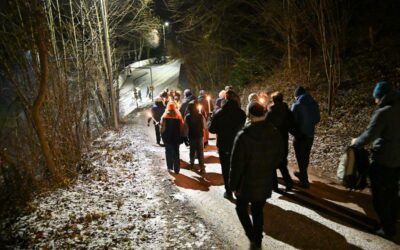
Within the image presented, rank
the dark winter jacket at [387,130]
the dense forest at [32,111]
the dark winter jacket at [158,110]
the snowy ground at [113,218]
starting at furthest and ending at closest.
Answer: the dark winter jacket at [158,110], the dense forest at [32,111], the snowy ground at [113,218], the dark winter jacket at [387,130]

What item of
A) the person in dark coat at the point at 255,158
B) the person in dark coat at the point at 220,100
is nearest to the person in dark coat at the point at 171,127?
the person in dark coat at the point at 220,100

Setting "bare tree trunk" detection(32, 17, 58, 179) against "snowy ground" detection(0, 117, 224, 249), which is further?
"bare tree trunk" detection(32, 17, 58, 179)

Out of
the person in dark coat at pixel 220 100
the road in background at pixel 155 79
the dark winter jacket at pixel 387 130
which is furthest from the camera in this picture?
the road in background at pixel 155 79

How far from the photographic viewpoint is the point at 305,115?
6547mm

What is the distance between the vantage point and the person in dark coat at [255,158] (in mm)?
4293

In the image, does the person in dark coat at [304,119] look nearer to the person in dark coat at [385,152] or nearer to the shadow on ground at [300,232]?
the shadow on ground at [300,232]

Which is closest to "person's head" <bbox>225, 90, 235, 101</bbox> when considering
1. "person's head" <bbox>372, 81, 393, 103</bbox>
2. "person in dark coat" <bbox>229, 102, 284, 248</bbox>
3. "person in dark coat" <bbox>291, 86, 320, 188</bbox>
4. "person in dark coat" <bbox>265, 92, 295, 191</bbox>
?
"person in dark coat" <bbox>265, 92, 295, 191</bbox>

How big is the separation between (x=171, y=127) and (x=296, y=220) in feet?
13.8

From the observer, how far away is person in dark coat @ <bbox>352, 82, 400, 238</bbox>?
175 inches

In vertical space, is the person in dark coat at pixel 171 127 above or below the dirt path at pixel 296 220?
above

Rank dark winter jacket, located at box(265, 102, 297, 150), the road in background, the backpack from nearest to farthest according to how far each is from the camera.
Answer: the backpack < dark winter jacket, located at box(265, 102, 297, 150) < the road in background

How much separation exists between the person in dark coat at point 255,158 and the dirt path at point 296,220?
2.83ft

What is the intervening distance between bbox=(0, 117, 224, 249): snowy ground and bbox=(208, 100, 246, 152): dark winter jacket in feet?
5.43

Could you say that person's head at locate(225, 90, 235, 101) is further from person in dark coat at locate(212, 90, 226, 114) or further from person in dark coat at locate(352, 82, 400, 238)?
person in dark coat at locate(212, 90, 226, 114)
